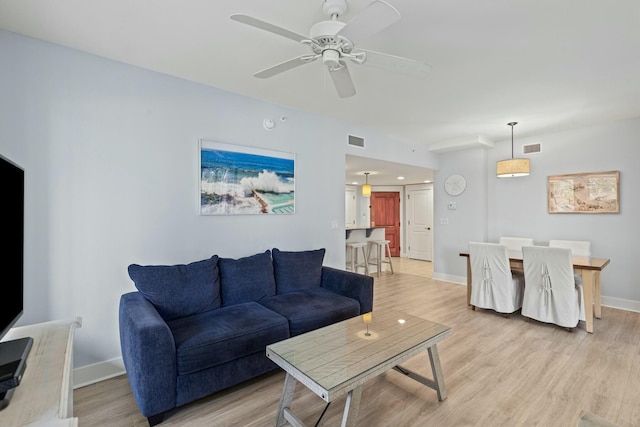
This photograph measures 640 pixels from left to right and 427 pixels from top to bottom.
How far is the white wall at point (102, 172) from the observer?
2.11 metres

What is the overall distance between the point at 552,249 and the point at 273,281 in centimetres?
303

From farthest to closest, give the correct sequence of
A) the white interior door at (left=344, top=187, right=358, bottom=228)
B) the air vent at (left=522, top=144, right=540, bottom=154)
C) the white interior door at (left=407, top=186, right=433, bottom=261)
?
the white interior door at (left=344, top=187, right=358, bottom=228), the white interior door at (left=407, top=186, right=433, bottom=261), the air vent at (left=522, top=144, right=540, bottom=154)

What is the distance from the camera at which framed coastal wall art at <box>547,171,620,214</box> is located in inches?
159

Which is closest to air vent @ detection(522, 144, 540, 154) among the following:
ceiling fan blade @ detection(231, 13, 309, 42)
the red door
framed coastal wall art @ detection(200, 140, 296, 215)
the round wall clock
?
the round wall clock

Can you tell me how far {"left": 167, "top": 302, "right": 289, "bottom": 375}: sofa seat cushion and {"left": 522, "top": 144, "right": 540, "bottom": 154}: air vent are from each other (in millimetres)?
4793

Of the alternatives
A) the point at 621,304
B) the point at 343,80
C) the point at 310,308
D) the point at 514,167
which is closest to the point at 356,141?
the point at 514,167

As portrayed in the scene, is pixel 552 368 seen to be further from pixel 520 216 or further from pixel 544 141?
pixel 544 141

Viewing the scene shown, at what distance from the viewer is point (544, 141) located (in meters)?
4.63

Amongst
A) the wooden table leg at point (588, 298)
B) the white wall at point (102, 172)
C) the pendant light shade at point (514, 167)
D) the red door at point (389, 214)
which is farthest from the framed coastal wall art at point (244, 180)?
the red door at point (389, 214)

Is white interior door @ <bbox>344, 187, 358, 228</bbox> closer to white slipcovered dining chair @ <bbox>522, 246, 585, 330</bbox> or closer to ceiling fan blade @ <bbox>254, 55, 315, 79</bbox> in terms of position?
white slipcovered dining chair @ <bbox>522, 246, 585, 330</bbox>

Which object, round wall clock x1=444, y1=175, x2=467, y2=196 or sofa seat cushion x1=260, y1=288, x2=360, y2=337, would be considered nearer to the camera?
sofa seat cushion x1=260, y1=288, x2=360, y2=337

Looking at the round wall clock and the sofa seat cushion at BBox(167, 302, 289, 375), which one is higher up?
the round wall clock

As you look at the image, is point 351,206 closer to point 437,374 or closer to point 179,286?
point 179,286

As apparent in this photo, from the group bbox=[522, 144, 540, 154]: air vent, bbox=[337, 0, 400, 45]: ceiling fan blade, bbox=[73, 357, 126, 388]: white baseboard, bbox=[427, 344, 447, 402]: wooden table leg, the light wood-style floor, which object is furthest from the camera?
bbox=[522, 144, 540, 154]: air vent
